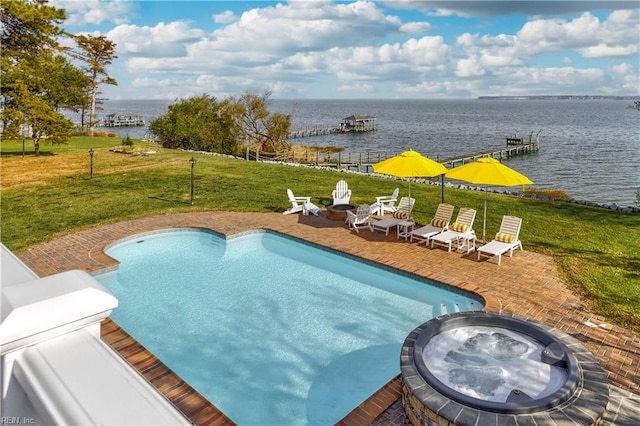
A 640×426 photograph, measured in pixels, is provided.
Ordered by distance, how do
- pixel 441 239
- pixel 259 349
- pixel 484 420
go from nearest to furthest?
1. pixel 484 420
2. pixel 259 349
3. pixel 441 239

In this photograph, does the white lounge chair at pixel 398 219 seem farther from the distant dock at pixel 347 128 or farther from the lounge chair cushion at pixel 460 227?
the distant dock at pixel 347 128

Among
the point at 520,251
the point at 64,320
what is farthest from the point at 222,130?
the point at 64,320

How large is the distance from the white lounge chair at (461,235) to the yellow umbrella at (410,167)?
1357 millimetres

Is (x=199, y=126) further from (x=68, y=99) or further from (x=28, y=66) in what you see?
(x=28, y=66)

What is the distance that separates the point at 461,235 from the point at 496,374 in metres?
5.42

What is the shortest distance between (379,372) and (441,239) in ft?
16.4

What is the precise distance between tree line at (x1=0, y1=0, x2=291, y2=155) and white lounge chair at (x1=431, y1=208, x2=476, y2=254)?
78.7ft

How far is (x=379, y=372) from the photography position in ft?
21.4

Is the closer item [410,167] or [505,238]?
[505,238]

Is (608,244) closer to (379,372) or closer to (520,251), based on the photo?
(520,251)

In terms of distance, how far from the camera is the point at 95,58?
44719mm

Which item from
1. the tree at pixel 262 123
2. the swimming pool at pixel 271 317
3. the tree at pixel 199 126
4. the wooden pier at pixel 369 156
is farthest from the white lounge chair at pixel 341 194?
the tree at pixel 262 123

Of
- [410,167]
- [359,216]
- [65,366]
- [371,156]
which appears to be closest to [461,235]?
[410,167]

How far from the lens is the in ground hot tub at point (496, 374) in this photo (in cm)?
Answer: 470
